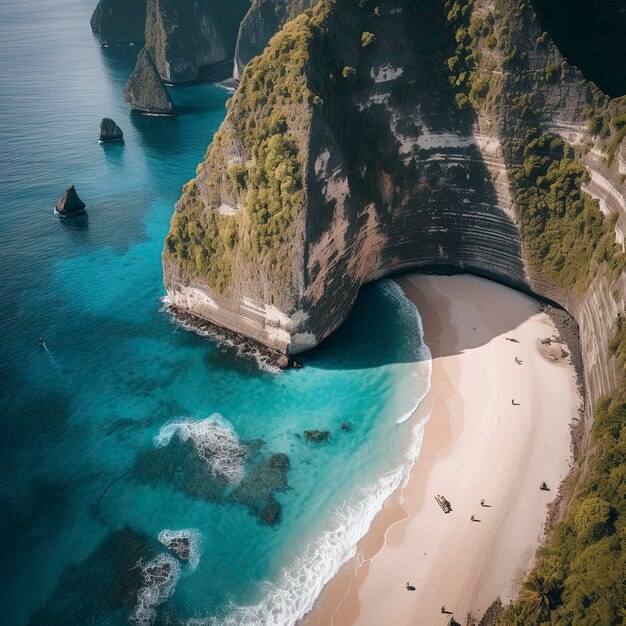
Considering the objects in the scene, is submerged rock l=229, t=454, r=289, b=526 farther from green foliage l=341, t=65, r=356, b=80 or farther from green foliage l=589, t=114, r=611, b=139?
green foliage l=589, t=114, r=611, b=139

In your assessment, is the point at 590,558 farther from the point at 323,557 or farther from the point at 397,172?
the point at 397,172

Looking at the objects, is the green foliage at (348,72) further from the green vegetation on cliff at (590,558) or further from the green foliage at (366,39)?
the green vegetation on cliff at (590,558)

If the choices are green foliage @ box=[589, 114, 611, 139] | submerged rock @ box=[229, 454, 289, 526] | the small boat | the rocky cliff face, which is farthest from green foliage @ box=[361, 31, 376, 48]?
the small boat

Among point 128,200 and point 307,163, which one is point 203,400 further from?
point 128,200

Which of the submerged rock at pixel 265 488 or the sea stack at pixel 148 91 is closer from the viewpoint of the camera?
the submerged rock at pixel 265 488

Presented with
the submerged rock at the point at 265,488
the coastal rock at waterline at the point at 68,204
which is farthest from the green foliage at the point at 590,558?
the coastal rock at waterline at the point at 68,204
